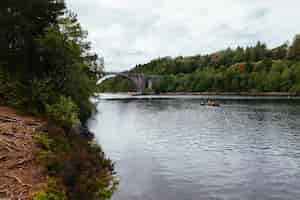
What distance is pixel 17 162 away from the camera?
11.6 meters

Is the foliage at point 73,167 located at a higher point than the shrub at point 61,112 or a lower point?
lower

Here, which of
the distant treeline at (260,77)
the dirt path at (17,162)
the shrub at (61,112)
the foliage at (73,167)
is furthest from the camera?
the distant treeline at (260,77)

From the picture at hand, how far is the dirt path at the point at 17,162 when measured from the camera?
9.68 metres

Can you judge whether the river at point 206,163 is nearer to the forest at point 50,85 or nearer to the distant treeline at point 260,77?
the forest at point 50,85

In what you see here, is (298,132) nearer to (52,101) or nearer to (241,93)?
(52,101)

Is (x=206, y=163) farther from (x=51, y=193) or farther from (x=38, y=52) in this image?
(x=38, y=52)

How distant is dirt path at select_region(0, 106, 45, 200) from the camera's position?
31.7 ft

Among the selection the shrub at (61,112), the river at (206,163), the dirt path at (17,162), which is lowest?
the river at (206,163)

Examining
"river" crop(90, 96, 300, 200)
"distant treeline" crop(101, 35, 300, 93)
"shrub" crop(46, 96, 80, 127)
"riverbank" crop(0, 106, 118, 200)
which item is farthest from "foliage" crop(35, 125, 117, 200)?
"distant treeline" crop(101, 35, 300, 93)

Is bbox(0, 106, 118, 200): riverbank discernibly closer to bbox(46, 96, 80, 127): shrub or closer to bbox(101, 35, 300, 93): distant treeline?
bbox(46, 96, 80, 127): shrub

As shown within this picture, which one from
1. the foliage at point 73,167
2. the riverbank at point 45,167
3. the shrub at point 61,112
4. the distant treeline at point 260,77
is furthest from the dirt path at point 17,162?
the distant treeline at point 260,77

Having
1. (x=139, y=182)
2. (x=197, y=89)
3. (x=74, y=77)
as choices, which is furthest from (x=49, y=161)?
(x=197, y=89)

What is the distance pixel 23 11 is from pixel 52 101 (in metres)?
9.03

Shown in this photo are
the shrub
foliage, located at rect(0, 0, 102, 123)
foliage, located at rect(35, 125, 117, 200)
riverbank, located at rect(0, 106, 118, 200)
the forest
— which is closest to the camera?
riverbank, located at rect(0, 106, 118, 200)
